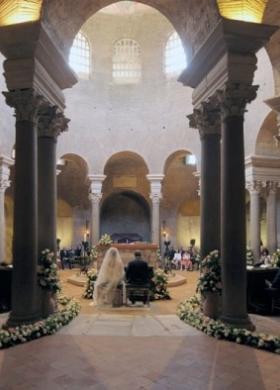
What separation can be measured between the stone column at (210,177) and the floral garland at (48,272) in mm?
3210

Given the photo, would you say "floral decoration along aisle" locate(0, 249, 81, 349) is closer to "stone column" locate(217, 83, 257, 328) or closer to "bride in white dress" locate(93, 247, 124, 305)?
"bride in white dress" locate(93, 247, 124, 305)

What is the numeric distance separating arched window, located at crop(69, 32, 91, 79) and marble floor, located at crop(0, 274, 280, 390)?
18.4 m

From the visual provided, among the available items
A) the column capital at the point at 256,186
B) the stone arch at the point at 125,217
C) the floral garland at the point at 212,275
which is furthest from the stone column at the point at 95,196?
the floral garland at the point at 212,275

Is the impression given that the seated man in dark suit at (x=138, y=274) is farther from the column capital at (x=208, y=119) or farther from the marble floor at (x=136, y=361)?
the column capital at (x=208, y=119)

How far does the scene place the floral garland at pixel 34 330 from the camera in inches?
269

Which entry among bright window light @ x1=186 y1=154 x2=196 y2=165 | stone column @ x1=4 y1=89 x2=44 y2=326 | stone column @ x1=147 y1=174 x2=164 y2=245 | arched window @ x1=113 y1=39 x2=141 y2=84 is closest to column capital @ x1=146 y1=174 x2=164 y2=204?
stone column @ x1=147 y1=174 x2=164 y2=245

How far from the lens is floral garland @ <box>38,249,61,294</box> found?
8.30 m

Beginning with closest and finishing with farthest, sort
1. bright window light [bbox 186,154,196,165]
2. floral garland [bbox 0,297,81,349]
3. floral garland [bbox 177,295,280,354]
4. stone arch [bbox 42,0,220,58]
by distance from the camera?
1. floral garland [bbox 177,295,280,354]
2. floral garland [bbox 0,297,81,349]
3. stone arch [bbox 42,0,220,58]
4. bright window light [bbox 186,154,196,165]

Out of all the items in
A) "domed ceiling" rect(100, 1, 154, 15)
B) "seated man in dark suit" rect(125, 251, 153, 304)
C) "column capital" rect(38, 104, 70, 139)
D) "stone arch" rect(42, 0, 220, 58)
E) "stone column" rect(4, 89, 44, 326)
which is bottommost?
"seated man in dark suit" rect(125, 251, 153, 304)

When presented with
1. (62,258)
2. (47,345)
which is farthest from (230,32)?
(62,258)

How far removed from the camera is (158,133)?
23484 mm

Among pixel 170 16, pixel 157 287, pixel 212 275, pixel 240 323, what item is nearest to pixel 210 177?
pixel 212 275

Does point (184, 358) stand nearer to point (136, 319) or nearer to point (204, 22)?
point (136, 319)

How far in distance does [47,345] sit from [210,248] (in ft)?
13.1
